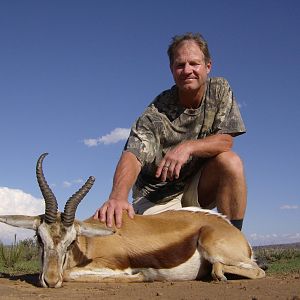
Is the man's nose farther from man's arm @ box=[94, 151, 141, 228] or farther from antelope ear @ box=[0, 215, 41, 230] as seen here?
antelope ear @ box=[0, 215, 41, 230]

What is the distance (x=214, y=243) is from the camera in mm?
5465

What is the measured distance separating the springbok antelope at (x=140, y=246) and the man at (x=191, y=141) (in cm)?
88

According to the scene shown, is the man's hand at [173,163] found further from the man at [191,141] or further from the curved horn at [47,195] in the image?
the curved horn at [47,195]

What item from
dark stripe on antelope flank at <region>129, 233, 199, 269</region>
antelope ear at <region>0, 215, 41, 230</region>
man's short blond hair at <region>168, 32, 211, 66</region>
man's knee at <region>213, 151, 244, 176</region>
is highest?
man's short blond hair at <region>168, 32, 211, 66</region>

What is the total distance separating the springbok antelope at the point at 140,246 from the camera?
17.4 ft

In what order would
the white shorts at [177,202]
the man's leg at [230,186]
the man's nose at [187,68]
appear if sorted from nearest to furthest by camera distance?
the man's leg at [230,186]
the man's nose at [187,68]
the white shorts at [177,202]

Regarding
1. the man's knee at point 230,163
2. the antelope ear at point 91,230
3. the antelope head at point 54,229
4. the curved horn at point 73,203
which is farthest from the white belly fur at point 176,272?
the man's knee at point 230,163

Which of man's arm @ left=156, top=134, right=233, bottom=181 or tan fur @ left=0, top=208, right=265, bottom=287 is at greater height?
man's arm @ left=156, top=134, right=233, bottom=181

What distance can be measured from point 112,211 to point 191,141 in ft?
5.14

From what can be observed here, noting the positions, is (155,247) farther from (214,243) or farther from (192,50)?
(192,50)

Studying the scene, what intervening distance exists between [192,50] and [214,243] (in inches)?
111

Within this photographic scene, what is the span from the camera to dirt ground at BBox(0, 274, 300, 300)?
14.2 feet

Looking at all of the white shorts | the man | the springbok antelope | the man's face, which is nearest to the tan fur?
the springbok antelope

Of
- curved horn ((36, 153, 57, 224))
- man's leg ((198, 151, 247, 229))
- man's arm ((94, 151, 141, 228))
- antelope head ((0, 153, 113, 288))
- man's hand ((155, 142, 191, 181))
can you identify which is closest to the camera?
antelope head ((0, 153, 113, 288))
